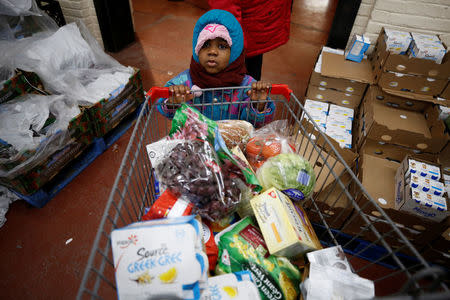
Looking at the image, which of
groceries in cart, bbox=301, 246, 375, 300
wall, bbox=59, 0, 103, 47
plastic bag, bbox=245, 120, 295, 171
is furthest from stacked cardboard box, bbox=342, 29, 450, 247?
wall, bbox=59, 0, 103, 47

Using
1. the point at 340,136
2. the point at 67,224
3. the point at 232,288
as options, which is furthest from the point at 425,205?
the point at 67,224

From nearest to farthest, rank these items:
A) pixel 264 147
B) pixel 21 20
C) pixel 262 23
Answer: pixel 264 147, pixel 262 23, pixel 21 20

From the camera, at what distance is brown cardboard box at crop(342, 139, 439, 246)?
1.77 m

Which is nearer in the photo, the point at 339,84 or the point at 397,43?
the point at 397,43

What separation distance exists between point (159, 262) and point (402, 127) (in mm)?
2504

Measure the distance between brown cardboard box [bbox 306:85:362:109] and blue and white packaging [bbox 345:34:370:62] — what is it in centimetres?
46

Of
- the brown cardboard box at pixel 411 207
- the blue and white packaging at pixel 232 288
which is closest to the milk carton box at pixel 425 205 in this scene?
the brown cardboard box at pixel 411 207

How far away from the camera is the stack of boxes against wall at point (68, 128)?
6.21 feet

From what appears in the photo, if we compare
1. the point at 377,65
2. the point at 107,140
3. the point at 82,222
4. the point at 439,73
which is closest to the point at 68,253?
the point at 82,222

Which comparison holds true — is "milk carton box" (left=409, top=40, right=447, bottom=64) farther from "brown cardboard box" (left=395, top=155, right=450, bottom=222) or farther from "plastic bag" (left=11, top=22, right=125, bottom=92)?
"plastic bag" (left=11, top=22, right=125, bottom=92)

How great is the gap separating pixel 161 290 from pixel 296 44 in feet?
16.3

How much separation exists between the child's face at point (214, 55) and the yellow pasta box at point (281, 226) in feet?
3.02

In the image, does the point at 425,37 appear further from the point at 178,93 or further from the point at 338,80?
the point at 178,93

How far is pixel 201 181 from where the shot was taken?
99 centimetres
